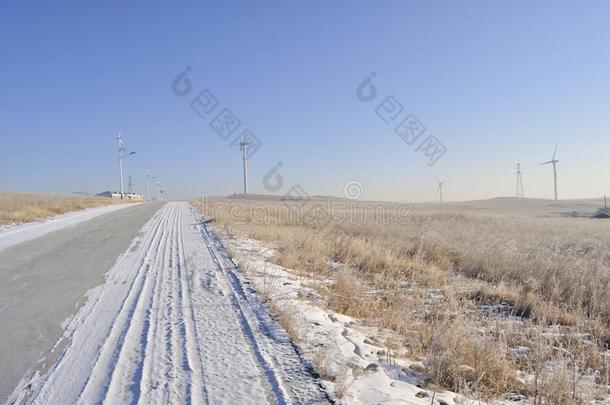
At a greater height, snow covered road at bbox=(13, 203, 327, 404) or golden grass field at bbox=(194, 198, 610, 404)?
snow covered road at bbox=(13, 203, 327, 404)

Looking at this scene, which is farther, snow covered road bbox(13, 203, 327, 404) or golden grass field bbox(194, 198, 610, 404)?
golden grass field bbox(194, 198, 610, 404)

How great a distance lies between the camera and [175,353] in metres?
4.00

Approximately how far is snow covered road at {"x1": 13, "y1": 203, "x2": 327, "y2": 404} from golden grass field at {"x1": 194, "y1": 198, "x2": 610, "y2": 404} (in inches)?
60.2

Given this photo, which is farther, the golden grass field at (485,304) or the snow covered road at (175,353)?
the golden grass field at (485,304)

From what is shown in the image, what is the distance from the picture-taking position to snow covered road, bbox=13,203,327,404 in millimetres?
3240

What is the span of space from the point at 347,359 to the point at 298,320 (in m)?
1.25

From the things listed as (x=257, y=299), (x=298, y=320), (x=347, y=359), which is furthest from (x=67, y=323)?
(x=347, y=359)

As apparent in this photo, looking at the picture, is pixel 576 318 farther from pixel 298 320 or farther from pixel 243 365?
pixel 243 365

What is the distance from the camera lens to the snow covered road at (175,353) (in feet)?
10.6

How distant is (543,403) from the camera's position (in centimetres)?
346

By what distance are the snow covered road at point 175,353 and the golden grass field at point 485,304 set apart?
153cm

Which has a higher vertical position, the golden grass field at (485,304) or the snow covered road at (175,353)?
the snow covered road at (175,353)

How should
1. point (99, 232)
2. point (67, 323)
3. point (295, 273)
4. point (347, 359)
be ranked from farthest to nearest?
point (99, 232) → point (295, 273) → point (67, 323) → point (347, 359)

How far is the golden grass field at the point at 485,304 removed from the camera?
12.9 ft
